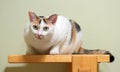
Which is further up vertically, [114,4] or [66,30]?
[114,4]

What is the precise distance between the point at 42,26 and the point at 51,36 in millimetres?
57

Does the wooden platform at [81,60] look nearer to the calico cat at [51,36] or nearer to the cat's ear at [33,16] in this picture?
the calico cat at [51,36]

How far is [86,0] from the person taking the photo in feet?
4.08

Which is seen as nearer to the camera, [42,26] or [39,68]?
[42,26]

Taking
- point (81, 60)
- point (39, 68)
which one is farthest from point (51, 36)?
point (39, 68)

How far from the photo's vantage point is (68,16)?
1.23m

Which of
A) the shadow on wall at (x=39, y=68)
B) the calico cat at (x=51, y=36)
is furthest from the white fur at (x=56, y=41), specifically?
the shadow on wall at (x=39, y=68)

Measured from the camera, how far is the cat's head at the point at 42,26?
88 cm

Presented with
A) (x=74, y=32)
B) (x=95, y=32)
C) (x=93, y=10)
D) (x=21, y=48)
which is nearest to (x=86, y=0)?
(x=93, y=10)

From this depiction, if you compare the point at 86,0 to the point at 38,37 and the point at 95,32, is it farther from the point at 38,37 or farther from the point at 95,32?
the point at 38,37

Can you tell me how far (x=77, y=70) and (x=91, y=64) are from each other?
56mm

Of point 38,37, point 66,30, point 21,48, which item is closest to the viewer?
point 38,37

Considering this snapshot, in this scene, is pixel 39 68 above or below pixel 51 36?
below

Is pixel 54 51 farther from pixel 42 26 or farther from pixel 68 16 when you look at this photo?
pixel 68 16
